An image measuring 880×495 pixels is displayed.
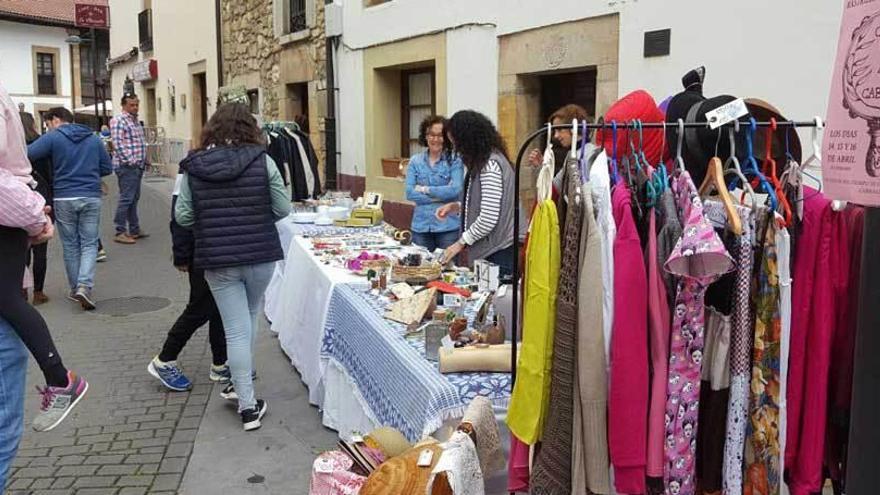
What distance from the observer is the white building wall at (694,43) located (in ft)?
14.7

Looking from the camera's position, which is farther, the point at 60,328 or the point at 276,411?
the point at 60,328

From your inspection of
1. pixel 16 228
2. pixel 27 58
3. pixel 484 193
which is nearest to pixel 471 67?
pixel 484 193

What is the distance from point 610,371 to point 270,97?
41.9 ft

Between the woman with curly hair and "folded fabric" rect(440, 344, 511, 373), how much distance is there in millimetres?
1825

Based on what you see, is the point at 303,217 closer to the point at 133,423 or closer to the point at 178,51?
the point at 133,423

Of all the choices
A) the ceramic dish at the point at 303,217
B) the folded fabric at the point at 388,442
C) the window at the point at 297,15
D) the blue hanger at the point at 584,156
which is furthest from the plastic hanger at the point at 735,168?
the window at the point at 297,15

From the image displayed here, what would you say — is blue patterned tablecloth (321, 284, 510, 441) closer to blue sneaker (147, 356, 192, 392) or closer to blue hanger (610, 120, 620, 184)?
blue hanger (610, 120, 620, 184)

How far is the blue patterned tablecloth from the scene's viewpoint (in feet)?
8.51

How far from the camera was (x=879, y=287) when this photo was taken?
1.36 metres

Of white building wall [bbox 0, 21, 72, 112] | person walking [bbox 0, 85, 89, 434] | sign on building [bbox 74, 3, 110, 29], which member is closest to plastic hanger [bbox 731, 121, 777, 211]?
person walking [bbox 0, 85, 89, 434]

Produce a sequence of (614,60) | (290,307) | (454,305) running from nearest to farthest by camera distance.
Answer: (454,305), (290,307), (614,60)

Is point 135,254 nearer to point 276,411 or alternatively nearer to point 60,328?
point 60,328

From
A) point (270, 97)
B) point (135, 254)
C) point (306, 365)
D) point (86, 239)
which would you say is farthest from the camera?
point (270, 97)

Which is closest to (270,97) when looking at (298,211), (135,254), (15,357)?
(135,254)
